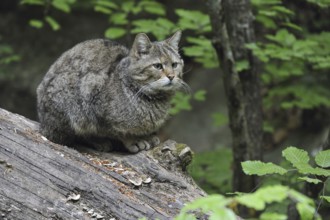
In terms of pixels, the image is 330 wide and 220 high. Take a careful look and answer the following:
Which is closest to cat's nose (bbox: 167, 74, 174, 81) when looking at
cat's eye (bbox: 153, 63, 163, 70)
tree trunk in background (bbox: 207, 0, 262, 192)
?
cat's eye (bbox: 153, 63, 163, 70)

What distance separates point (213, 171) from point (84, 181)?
8.41 feet

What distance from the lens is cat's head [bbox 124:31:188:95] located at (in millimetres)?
4555

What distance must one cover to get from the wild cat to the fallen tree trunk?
0.20 metres

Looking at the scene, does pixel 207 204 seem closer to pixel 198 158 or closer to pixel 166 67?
pixel 166 67

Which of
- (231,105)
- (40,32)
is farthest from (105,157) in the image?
(40,32)

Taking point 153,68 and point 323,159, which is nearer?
point 323,159

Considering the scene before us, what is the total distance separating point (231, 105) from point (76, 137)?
1641mm

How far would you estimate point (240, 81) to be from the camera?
5.61 m

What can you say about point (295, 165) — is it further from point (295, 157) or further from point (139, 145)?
point (139, 145)

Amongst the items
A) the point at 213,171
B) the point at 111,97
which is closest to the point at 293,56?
the point at 213,171

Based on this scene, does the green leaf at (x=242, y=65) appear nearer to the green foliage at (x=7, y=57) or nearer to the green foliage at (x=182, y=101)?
the green foliage at (x=182, y=101)

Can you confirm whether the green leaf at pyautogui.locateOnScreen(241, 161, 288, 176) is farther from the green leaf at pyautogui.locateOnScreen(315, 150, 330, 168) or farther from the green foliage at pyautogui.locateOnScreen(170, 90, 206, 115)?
the green foliage at pyautogui.locateOnScreen(170, 90, 206, 115)

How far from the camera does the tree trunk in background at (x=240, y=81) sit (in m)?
5.17

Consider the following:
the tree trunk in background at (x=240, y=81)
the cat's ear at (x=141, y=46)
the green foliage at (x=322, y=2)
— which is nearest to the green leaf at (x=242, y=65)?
the tree trunk in background at (x=240, y=81)
